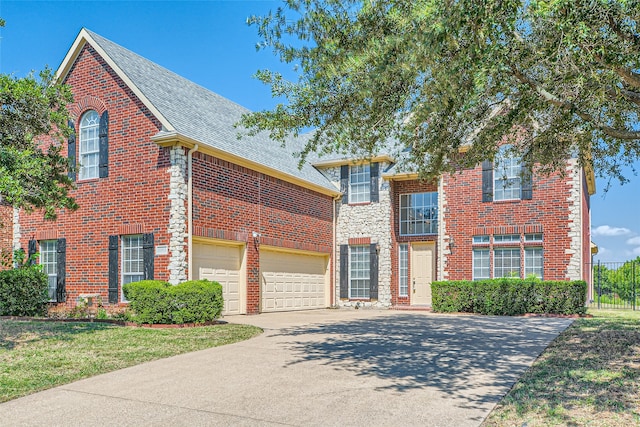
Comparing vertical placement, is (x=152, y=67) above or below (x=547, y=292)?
above

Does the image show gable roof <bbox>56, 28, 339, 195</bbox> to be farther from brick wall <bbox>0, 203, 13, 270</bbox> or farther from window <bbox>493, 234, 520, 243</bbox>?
window <bbox>493, 234, 520, 243</bbox>

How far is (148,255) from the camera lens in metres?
14.2

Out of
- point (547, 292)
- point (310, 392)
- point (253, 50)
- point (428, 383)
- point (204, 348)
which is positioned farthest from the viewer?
point (547, 292)

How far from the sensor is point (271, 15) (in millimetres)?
7926

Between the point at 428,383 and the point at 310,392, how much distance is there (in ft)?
5.00

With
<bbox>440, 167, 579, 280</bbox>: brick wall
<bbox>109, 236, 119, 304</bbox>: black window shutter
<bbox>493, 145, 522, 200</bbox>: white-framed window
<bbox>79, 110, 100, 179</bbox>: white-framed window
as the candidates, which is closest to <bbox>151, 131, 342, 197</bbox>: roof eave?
<bbox>79, 110, 100, 179</bbox>: white-framed window

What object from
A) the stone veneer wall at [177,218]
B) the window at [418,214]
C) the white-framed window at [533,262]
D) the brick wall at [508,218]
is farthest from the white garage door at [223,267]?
the white-framed window at [533,262]

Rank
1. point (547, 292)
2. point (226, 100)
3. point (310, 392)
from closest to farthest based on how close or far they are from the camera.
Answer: point (310, 392), point (547, 292), point (226, 100)

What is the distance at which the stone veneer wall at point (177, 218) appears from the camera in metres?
13.8

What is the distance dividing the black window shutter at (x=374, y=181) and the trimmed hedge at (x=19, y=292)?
11.6m

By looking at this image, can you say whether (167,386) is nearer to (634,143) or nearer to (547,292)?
(634,143)

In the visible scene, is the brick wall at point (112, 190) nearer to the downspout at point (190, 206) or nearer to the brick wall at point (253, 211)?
the downspout at point (190, 206)

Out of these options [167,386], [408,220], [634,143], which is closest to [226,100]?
[408,220]

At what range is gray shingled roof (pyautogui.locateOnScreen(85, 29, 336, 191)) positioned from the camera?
1495 cm
